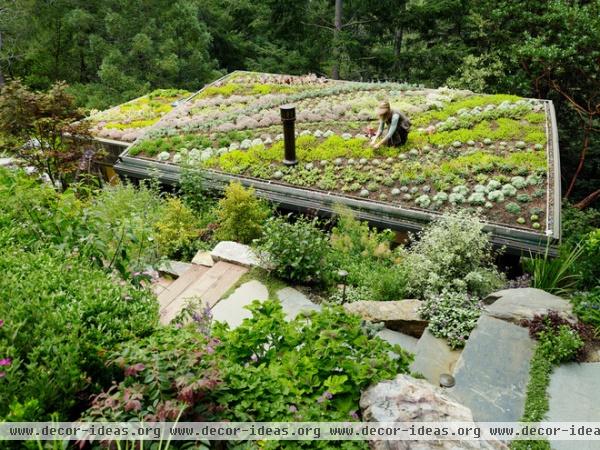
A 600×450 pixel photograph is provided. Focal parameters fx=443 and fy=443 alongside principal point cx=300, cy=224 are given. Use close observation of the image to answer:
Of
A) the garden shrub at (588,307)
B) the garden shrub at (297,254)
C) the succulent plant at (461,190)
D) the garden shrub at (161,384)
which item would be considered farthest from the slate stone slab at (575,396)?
the succulent plant at (461,190)

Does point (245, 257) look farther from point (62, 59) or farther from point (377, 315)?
point (62, 59)

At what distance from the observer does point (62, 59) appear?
16781mm

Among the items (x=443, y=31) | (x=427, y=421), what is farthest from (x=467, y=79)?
(x=427, y=421)

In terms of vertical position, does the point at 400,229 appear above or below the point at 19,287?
below

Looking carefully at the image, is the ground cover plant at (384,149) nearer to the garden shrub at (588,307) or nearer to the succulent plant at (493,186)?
the succulent plant at (493,186)

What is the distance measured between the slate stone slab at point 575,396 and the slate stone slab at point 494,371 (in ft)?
0.67

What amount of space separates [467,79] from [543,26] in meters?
2.42

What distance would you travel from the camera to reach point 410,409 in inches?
97.6

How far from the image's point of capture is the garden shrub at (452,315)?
4.11m

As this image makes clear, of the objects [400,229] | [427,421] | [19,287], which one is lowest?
[400,229]

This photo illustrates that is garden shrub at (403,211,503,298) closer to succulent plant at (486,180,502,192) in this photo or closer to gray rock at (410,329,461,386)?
gray rock at (410,329,461,386)

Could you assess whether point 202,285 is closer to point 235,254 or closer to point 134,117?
point 235,254

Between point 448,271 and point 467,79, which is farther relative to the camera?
point 467,79

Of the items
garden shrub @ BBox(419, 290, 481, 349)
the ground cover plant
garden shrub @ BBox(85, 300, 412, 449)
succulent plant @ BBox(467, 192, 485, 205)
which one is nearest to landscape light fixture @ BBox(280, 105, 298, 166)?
the ground cover plant
